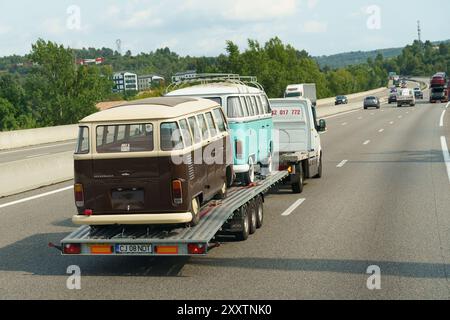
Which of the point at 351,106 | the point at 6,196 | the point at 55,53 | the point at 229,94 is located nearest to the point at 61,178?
the point at 6,196

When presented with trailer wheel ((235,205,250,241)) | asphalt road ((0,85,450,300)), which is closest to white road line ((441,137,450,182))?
asphalt road ((0,85,450,300))

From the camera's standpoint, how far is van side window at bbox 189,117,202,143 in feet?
33.7

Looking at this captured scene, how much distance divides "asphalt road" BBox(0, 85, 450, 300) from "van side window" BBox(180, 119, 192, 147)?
5.65 feet

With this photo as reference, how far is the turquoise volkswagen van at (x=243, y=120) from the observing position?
523 inches

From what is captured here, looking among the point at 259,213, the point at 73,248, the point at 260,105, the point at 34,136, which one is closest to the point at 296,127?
the point at 260,105

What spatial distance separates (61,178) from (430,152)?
13992 mm

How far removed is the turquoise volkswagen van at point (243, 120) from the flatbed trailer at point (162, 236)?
2.10 m

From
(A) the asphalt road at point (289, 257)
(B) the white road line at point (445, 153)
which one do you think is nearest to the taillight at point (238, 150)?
(A) the asphalt road at point (289, 257)

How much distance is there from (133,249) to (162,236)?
0.43 m

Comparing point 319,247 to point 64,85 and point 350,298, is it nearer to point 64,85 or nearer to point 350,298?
point 350,298

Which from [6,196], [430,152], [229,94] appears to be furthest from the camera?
[430,152]

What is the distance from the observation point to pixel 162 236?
938 centimetres

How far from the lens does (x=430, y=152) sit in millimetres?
26891

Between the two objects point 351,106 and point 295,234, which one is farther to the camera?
point 351,106
